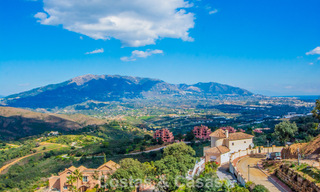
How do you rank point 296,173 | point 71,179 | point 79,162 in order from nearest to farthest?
1. point 296,173
2. point 71,179
3. point 79,162

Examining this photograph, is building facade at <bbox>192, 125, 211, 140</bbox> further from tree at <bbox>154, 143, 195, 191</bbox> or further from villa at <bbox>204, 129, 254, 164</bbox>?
tree at <bbox>154, 143, 195, 191</bbox>

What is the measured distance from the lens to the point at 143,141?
73.4 m

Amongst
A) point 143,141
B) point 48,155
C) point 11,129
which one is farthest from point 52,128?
point 143,141

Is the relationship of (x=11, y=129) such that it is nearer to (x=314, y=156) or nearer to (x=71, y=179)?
(x=71, y=179)

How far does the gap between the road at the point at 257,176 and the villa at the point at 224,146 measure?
2.58 m

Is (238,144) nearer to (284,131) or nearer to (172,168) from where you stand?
(284,131)

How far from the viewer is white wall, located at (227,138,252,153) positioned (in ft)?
123

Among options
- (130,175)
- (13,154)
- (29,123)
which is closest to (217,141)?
(130,175)

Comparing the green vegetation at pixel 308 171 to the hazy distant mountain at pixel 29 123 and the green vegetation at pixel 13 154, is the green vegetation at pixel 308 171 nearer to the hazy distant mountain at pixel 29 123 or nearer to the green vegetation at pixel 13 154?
the green vegetation at pixel 13 154

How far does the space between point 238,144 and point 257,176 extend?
497 inches

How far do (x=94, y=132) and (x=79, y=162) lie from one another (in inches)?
A: 2030

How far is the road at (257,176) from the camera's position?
872 inches

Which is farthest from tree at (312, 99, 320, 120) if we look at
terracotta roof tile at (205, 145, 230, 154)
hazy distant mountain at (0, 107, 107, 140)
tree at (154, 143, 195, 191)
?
hazy distant mountain at (0, 107, 107, 140)

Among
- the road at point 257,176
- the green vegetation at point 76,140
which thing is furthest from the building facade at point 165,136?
the road at point 257,176
